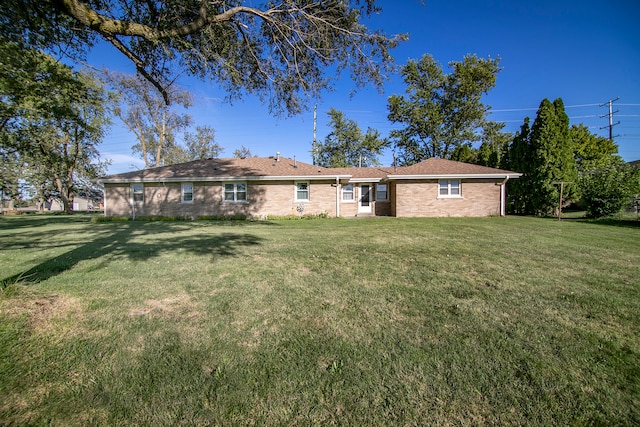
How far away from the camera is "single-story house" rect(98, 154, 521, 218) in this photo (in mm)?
17094

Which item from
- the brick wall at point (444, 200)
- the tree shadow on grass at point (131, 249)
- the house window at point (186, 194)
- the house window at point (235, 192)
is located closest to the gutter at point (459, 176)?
the brick wall at point (444, 200)

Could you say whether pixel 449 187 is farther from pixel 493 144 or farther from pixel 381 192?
pixel 493 144

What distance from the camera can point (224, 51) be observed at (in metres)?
5.21

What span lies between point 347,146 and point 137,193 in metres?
24.0

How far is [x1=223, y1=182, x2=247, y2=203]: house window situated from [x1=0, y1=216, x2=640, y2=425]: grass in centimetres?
1248

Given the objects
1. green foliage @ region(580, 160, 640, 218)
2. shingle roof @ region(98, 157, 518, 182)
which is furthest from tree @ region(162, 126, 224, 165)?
green foliage @ region(580, 160, 640, 218)

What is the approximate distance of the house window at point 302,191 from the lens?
17625 mm

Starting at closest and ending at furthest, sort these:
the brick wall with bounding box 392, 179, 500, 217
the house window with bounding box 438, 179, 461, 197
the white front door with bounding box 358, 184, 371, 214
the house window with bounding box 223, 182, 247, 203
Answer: the brick wall with bounding box 392, 179, 500, 217
the house window with bounding box 438, 179, 461, 197
the house window with bounding box 223, 182, 247, 203
the white front door with bounding box 358, 184, 371, 214

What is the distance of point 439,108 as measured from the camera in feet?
100

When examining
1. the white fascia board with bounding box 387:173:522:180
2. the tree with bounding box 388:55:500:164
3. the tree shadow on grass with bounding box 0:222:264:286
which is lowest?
the tree shadow on grass with bounding box 0:222:264:286

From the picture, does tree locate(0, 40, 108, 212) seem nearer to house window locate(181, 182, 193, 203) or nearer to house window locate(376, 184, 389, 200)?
house window locate(181, 182, 193, 203)

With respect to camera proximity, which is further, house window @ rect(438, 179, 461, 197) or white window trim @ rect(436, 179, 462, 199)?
house window @ rect(438, 179, 461, 197)

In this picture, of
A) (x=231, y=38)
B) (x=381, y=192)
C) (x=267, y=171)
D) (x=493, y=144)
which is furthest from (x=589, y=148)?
(x=231, y=38)

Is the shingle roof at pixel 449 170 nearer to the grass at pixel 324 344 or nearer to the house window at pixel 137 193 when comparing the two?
the grass at pixel 324 344
